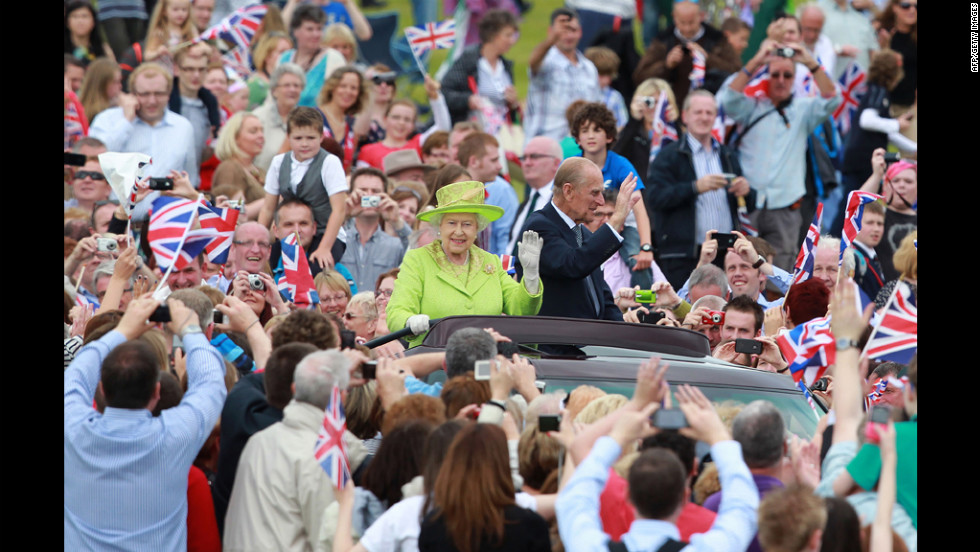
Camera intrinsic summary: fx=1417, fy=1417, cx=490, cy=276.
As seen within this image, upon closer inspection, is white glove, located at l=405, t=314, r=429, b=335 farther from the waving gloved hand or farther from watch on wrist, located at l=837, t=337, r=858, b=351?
watch on wrist, located at l=837, t=337, r=858, b=351

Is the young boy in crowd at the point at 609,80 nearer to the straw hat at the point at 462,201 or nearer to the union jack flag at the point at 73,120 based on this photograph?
the union jack flag at the point at 73,120

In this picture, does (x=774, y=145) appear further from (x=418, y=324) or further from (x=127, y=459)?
(x=127, y=459)

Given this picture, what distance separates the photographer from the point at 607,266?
429 inches

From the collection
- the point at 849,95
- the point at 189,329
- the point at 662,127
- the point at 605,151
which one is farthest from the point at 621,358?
the point at 849,95

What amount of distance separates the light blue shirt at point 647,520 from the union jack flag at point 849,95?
422 inches

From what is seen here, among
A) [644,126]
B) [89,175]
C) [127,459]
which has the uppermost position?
[644,126]

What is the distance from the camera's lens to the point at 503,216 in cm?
1137

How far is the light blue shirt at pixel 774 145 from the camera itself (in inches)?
498

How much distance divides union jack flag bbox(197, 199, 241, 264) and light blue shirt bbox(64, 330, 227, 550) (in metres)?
3.14

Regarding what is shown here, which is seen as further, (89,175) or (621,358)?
(89,175)

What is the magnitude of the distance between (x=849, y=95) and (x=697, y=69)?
2276 mm

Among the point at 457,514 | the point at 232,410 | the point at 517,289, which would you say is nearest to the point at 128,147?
the point at 517,289

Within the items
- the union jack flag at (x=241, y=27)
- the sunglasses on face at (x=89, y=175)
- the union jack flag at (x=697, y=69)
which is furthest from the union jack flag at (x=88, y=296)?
the union jack flag at (x=697, y=69)

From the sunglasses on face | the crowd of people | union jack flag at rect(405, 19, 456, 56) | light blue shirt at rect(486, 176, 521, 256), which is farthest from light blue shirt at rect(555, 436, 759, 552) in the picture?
union jack flag at rect(405, 19, 456, 56)
